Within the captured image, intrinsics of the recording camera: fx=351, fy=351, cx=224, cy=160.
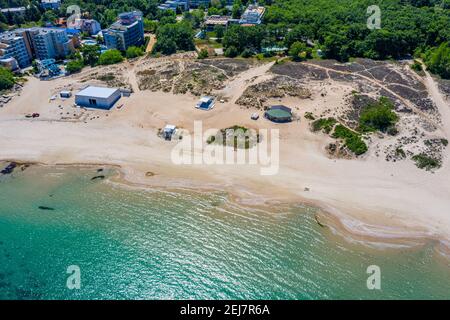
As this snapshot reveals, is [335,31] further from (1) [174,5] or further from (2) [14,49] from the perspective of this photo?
(2) [14,49]

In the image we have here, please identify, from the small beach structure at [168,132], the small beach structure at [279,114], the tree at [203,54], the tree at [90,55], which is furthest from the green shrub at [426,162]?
the tree at [90,55]

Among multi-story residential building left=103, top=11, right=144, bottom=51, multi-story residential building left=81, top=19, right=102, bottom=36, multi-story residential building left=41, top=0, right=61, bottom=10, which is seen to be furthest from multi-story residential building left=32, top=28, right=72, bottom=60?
multi-story residential building left=41, top=0, right=61, bottom=10

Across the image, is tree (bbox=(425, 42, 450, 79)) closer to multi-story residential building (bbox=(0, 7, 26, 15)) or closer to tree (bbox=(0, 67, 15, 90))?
tree (bbox=(0, 67, 15, 90))

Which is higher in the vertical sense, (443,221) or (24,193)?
(443,221)

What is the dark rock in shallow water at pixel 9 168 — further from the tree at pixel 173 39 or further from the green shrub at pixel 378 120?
the green shrub at pixel 378 120

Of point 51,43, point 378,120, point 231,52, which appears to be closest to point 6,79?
point 51,43

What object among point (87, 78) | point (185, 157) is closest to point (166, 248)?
point (185, 157)
